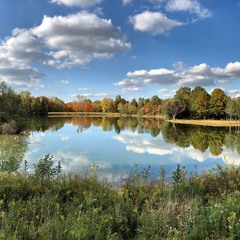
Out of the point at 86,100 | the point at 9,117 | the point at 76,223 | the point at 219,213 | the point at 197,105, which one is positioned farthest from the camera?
the point at 86,100

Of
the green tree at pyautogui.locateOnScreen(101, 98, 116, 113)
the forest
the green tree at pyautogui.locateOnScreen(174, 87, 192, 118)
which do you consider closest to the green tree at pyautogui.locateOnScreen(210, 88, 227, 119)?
the forest

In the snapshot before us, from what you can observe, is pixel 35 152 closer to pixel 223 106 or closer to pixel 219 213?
pixel 219 213

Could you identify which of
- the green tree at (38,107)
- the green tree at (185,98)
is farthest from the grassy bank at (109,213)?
the green tree at (38,107)

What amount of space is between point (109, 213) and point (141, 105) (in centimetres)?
14288

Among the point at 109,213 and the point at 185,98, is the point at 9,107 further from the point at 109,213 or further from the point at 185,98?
the point at 185,98

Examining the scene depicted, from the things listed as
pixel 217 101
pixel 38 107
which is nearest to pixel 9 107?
pixel 217 101

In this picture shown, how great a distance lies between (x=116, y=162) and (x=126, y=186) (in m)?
11.4

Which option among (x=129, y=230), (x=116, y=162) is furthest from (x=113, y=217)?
(x=116, y=162)

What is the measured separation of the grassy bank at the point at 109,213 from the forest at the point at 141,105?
110ft

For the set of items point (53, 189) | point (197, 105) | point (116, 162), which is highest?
point (197, 105)

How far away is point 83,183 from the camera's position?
27.8 feet

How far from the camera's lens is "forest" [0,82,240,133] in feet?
161

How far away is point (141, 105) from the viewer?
148250mm

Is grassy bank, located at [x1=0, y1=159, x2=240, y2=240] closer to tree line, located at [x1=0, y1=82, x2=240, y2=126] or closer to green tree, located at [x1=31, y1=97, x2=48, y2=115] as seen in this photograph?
tree line, located at [x1=0, y1=82, x2=240, y2=126]
